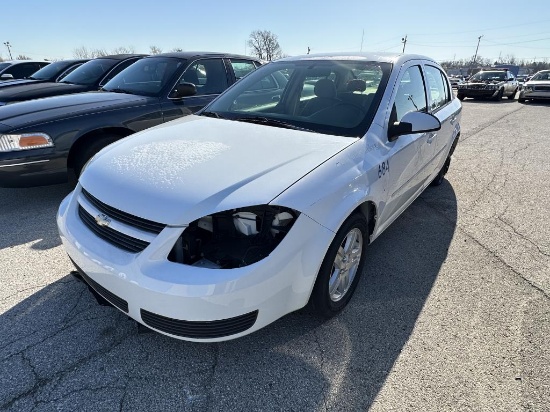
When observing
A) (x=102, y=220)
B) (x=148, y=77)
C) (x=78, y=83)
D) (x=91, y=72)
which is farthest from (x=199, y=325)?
(x=91, y=72)

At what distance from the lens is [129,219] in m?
1.80

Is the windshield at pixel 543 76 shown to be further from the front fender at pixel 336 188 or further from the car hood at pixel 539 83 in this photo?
the front fender at pixel 336 188

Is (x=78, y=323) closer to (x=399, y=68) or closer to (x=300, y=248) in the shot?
(x=300, y=248)

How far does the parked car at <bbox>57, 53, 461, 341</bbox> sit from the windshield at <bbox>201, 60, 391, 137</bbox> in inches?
0.7

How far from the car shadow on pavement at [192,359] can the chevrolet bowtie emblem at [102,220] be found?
2.45 ft

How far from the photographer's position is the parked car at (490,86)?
17703 mm

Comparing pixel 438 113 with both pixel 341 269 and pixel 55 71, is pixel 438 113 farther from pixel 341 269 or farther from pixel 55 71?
pixel 55 71

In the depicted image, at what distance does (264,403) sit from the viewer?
1773 millimetres

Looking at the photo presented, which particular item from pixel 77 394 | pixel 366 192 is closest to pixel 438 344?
pixel 366 192

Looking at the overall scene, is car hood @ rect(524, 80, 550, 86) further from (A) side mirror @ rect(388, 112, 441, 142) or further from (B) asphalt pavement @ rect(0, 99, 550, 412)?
(A) side mirror @ rect(388, 112, 441, 142)

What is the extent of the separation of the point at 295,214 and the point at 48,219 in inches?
124

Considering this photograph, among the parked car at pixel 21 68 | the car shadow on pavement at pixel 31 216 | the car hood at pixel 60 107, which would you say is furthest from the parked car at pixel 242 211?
the parked car at pixel 21 68

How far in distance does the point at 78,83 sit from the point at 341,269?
6253 millimetres

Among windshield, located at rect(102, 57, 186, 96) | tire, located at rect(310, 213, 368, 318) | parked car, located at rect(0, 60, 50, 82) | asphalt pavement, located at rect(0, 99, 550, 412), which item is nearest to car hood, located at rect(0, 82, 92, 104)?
windshield, located at rect(102, 57, 186, 96)
